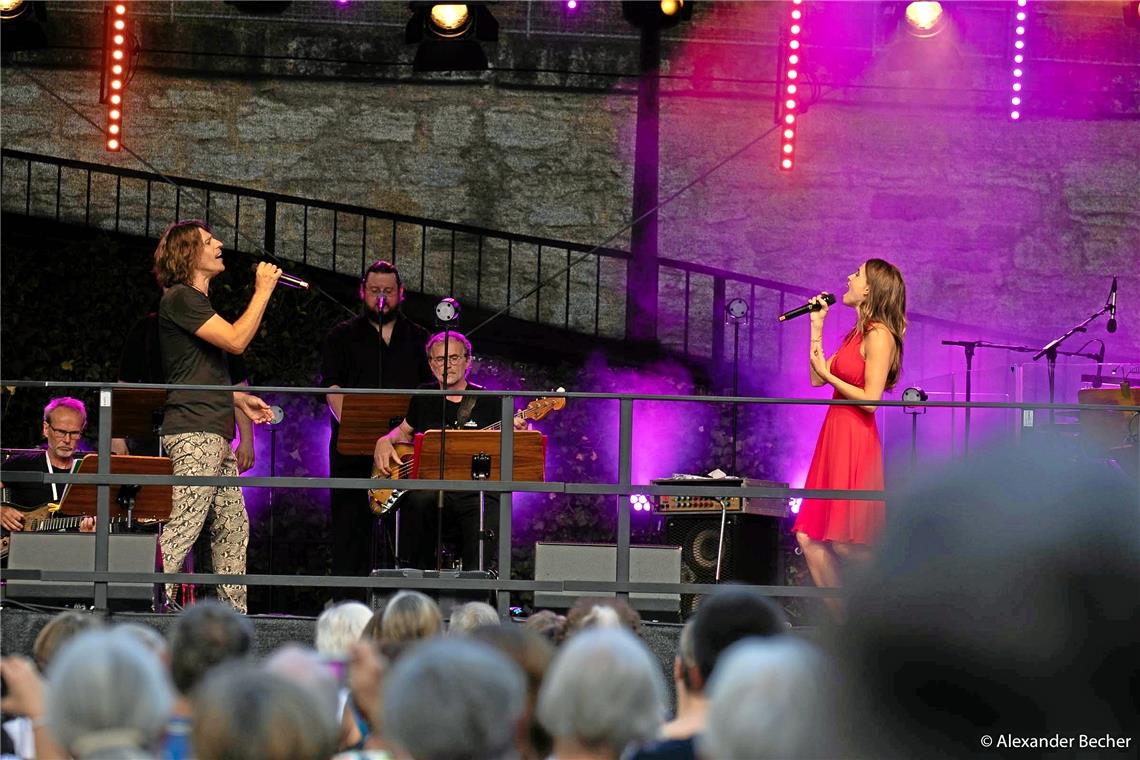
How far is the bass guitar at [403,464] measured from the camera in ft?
23.3

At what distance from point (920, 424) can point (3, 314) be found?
5169 mm

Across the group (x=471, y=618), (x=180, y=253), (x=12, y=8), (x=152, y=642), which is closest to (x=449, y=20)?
(x=12, y=8)

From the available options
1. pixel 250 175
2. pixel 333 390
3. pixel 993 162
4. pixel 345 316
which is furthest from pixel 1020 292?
pixel 333 390

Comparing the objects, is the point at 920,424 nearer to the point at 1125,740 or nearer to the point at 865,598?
the point at 1125,740

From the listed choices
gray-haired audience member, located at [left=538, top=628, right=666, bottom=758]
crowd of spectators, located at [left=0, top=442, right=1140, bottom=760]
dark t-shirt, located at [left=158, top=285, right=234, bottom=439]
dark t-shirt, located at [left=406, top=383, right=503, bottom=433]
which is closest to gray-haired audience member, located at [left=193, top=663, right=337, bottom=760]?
crowd of spectators, located at [left=0, top=442, right=1140, bottom=760]

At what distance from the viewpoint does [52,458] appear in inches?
288

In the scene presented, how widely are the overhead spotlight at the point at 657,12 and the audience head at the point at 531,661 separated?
266 inches

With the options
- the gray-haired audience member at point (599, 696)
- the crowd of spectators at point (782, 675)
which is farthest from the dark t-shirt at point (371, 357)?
the gray-haired audience member at point (599, 696)

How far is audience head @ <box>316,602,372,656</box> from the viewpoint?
4.12 metres

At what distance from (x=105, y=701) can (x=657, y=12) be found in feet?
25.9

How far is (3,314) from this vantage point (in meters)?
9.67

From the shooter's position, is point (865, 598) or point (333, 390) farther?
point (333, 390)

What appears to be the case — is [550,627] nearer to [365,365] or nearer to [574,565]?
[574,565]

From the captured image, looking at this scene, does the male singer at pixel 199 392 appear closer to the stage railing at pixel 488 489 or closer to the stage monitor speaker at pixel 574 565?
the stage railing at pixel 488 489
